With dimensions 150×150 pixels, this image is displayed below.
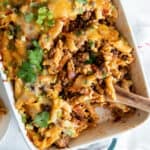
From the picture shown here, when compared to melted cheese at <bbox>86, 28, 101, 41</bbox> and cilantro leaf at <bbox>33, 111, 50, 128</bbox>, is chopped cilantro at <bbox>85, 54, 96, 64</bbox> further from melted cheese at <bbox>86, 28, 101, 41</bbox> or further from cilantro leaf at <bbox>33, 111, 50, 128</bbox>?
cilantro leaf at <bbox>33, 111, 50, 128</bbox>

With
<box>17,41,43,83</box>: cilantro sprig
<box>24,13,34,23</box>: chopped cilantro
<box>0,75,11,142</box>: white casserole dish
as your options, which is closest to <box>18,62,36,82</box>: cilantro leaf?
<box>17,41,43,83</box>: cilantro sprig

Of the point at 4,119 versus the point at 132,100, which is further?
the point at 4,119

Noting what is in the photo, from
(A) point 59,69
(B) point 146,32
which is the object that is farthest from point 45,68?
(B) point 146,32

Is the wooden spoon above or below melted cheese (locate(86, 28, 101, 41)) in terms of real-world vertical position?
below

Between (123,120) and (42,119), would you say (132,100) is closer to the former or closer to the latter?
(123,120)

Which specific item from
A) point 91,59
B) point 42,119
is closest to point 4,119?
point 42,119
